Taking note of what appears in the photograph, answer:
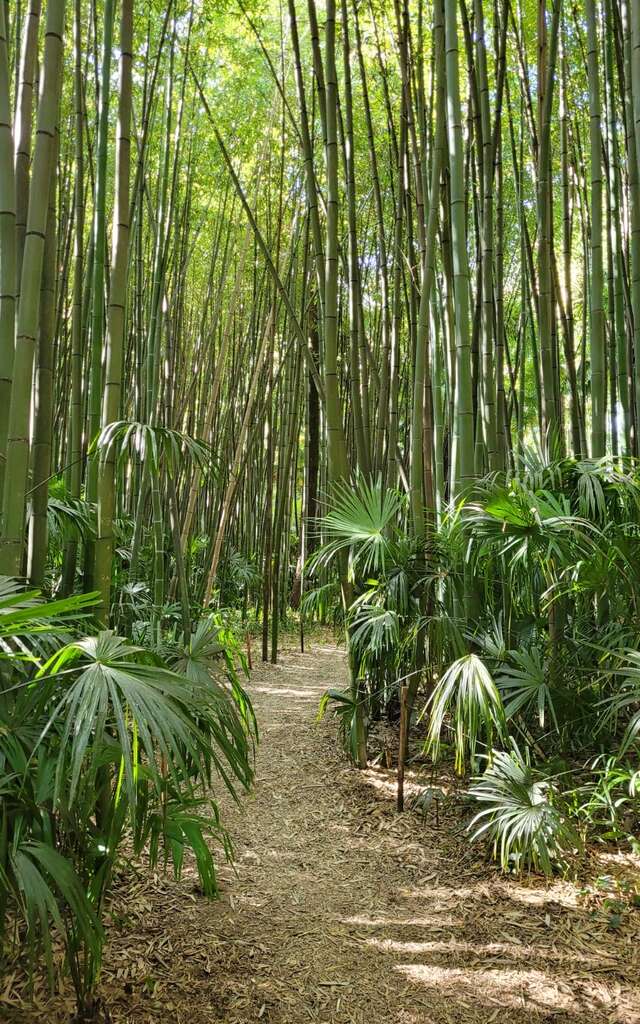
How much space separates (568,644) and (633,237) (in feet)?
4.93

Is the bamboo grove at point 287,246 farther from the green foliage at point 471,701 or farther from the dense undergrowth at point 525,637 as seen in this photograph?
the green foliage at point 471,701

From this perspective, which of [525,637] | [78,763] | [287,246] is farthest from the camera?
[287,246]

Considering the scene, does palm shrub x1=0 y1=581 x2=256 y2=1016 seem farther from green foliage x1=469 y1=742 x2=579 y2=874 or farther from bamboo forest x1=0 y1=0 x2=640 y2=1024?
green foliage x1=469 y1=742 x2=579 y2=874

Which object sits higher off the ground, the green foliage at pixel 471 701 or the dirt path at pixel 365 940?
the green foliage at pixel 471 701

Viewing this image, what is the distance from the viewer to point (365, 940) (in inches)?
69.4

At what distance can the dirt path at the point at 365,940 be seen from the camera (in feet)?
4.90

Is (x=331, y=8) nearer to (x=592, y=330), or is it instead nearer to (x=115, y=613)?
(x=592, y=330)

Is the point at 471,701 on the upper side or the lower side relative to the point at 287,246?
lower

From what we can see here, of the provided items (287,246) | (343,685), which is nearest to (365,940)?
(343,685)

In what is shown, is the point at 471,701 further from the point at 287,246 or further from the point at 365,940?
the point at 287,246

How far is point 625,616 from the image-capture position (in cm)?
234

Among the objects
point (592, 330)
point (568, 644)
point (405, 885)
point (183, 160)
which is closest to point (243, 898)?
point (405, 885)

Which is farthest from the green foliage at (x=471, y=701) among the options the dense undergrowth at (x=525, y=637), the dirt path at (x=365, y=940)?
the dirt path at (x=365, y=940)

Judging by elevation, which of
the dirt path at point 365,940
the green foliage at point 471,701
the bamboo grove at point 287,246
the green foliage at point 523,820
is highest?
the bamboo grove at point 287,246
